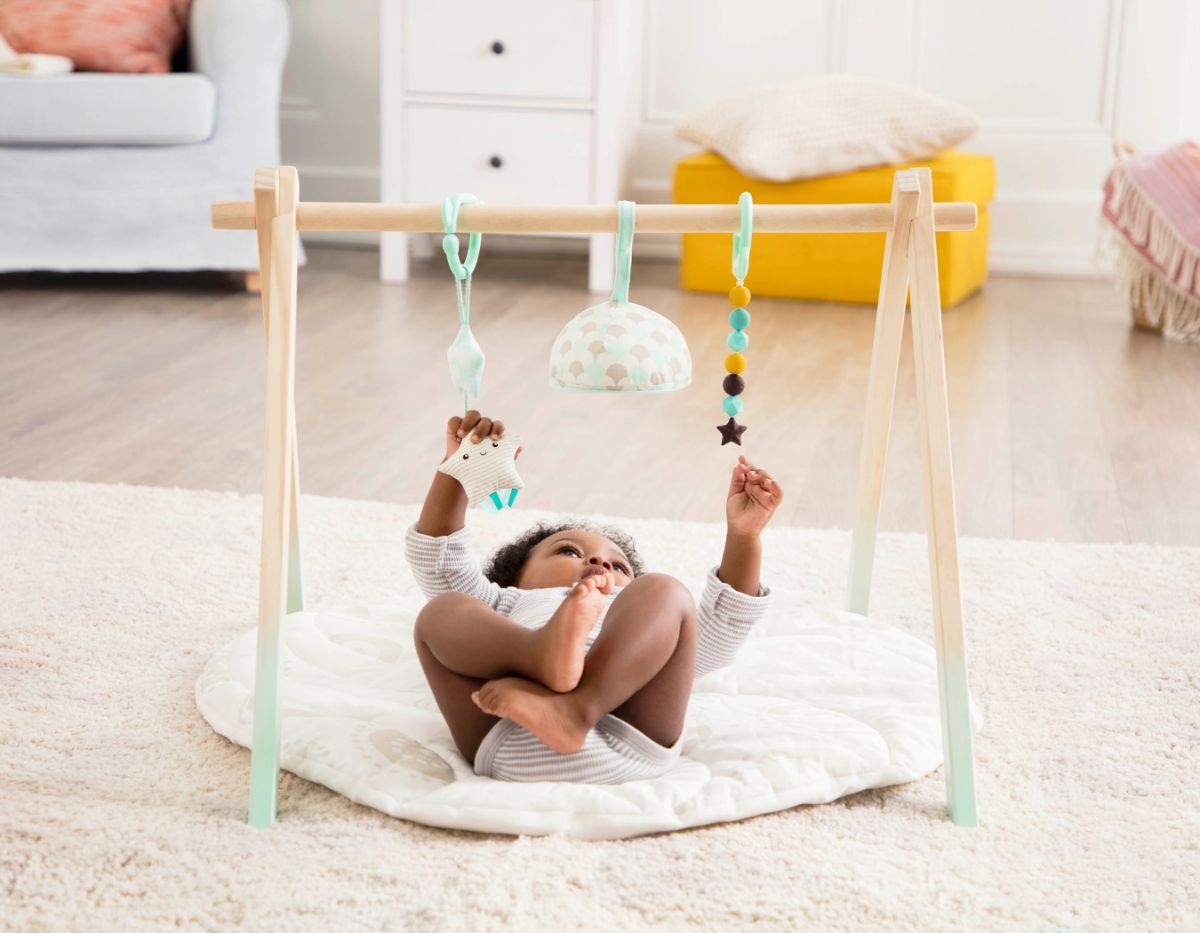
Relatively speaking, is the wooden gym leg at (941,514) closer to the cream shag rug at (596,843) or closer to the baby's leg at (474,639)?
the cream shag rug at (596,843)

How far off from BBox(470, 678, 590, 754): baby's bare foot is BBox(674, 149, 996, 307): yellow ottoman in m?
2.20

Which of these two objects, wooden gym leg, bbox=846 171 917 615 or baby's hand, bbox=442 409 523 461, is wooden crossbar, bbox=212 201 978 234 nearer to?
wooden gym leg, bbox=846 171 917 615

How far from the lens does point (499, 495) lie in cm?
119

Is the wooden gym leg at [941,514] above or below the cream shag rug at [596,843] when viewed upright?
above

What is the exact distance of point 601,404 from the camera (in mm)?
2443

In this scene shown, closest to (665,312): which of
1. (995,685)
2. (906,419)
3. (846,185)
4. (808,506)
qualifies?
(846,185)

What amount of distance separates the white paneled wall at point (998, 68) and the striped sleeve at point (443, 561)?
264 centimetres

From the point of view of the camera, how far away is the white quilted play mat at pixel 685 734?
3.46ft

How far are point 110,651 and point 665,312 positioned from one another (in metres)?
1.95

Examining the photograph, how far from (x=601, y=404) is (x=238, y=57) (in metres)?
1.32

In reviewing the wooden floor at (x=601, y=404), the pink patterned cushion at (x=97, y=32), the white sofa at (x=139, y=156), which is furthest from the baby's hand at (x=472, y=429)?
the pink patterned cushion at (x=97, y=32)

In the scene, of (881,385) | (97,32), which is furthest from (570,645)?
(97,32)

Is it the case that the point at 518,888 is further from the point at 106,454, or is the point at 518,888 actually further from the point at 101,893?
the point at 106,454

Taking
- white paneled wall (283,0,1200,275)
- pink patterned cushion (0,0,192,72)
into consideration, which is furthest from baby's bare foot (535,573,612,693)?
white paneled wall (283,0,1200,275)
